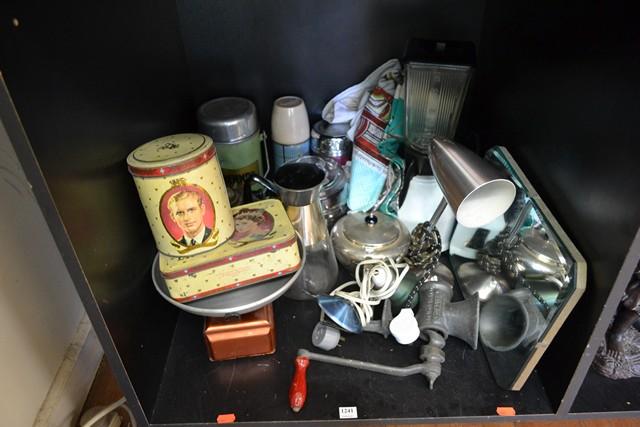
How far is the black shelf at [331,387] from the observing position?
2.00 feet

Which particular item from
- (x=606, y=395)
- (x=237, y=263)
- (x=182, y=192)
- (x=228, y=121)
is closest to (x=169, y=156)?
(x=182, y=192)

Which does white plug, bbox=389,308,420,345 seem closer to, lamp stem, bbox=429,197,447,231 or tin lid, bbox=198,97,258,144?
lamp stem, bbox=429,197,447,231

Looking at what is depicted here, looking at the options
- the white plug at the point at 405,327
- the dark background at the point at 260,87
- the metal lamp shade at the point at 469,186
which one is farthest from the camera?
the white plug at the point at 405,327

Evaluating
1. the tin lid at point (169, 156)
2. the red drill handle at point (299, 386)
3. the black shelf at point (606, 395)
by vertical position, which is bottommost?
the black shelf at point (606, 395)

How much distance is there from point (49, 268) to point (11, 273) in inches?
3.6

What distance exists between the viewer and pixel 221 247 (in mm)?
603

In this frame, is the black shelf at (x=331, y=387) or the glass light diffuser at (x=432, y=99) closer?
the black shelf at (x=331, y=387)

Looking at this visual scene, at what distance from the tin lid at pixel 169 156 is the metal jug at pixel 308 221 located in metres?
0.14

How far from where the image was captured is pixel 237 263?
1.95 feet

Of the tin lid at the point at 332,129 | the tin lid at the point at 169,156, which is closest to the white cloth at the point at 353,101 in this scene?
the tin lid at the point at 332,129

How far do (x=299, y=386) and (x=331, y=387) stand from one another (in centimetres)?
4

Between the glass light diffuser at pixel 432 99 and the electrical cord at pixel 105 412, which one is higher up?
the glass light diffuser at pixel 432 99

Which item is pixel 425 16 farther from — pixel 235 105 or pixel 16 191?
pixel 16 191

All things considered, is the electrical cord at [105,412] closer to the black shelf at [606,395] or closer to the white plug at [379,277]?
the white plug at [379,277]
